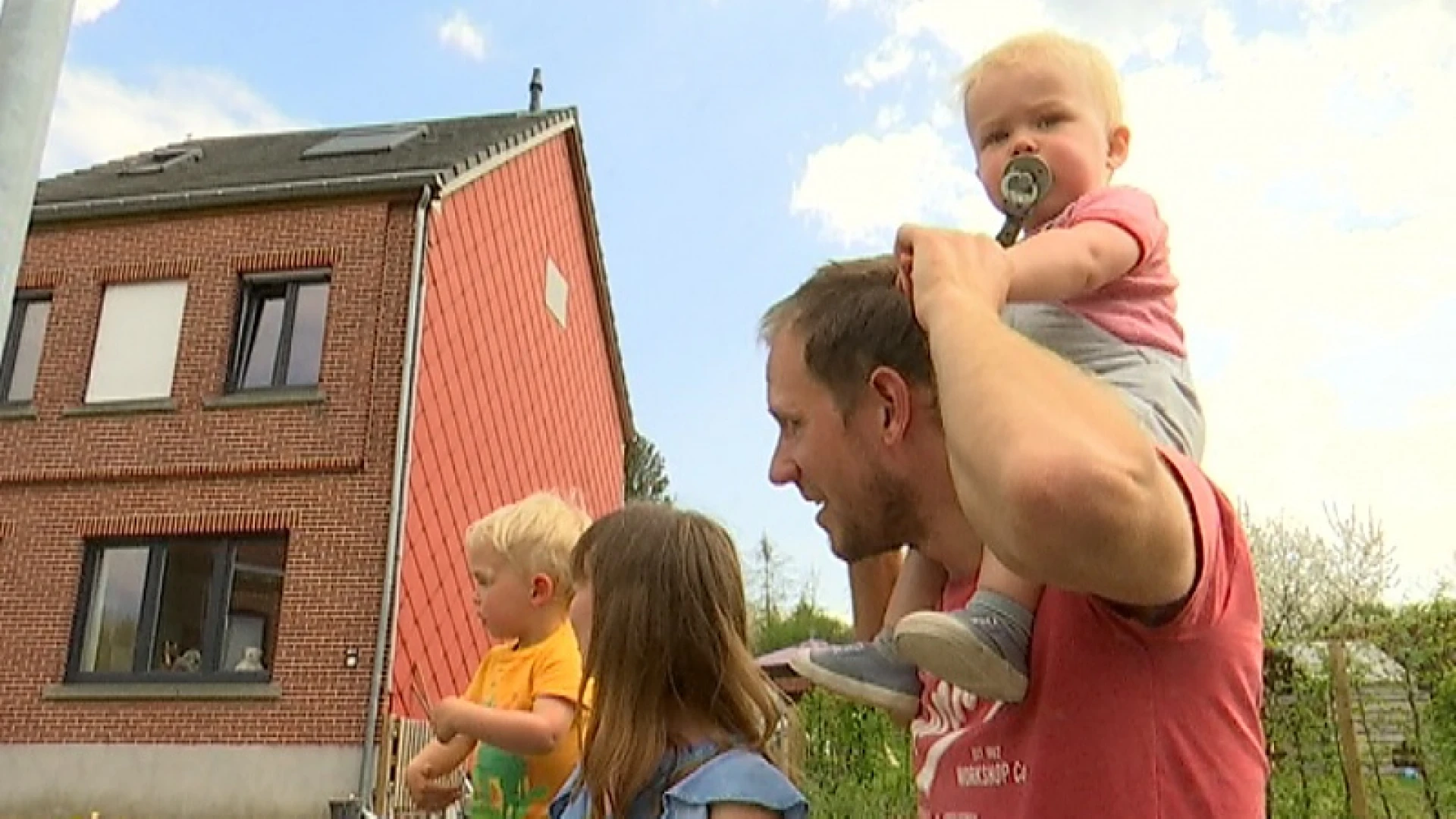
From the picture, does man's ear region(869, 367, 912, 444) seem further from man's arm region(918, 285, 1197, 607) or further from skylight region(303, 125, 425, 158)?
skylight region(303, 125, 425, 158)

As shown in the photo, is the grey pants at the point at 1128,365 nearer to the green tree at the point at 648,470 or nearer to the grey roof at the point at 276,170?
the grey roof at the point at 276,170

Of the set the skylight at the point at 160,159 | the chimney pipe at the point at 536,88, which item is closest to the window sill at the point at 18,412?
the skylight at the point at 160,159

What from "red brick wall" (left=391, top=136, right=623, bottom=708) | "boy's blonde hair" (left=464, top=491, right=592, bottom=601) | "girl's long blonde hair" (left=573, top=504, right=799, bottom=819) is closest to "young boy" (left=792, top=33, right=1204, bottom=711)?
"girl's long blonde hair" (left=573, top=504, right=799, bottom=819)

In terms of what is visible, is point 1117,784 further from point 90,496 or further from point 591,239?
point 591,239

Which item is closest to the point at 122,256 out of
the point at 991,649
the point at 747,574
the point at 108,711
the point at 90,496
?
the point at 90,496

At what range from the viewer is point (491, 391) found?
15.9 m

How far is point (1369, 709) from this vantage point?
21.9ft

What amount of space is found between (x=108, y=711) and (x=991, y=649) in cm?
1340

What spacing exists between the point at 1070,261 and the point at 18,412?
49.5 feet

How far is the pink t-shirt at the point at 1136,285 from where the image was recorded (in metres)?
1.56

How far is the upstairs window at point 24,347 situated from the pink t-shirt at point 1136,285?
15.0 m

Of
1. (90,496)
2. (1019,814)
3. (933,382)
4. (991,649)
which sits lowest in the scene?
(1019,814)

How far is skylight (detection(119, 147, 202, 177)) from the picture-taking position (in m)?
16.5

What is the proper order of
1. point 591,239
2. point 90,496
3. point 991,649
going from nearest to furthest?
point 991,649 < point 90,496 < point 591,239
